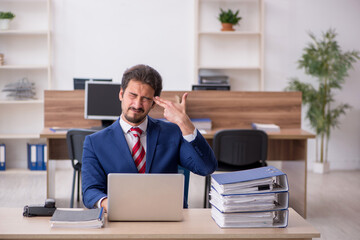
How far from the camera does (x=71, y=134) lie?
3.93 meters

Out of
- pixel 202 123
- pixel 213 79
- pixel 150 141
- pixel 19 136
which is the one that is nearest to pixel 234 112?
pixel 202 123

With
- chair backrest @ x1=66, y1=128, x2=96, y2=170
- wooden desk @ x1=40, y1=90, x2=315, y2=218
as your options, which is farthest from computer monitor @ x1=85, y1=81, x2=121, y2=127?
chair backrest @ x1=66, y1=128, x2=96, y2=170

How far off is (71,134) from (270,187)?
93.9 inches

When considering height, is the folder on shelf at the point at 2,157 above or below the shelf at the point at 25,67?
below

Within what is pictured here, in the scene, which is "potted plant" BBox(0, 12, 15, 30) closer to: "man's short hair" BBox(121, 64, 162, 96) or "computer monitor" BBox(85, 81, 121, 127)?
"computer monitor" BBox(85, 81, 121, 127)

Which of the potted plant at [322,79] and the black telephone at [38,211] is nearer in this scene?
the black telephone at [38,211]

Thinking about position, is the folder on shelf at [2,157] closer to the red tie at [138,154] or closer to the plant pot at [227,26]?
the plant pot at [227,26]

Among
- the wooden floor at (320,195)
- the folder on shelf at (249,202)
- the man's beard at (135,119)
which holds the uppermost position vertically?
the man's beard at (135,119)

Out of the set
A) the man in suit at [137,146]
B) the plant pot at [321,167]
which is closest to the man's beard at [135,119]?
the man in suit at [137,146]

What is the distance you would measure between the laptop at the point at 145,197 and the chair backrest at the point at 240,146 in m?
2.17

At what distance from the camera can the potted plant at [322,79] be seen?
5977 mm

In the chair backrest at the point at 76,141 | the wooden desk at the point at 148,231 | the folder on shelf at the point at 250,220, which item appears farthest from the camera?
the chair backrest at the point at 76,141

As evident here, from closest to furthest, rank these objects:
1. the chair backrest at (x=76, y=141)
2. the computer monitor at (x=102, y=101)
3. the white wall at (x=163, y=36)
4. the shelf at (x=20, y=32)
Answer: the chair backrest at (x=76, y=141), the computer monitor at (x=102, y=101), the shelf at (x=20, y=32), the white wall at (x=163, y=36)

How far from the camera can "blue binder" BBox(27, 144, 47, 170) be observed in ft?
19.8
